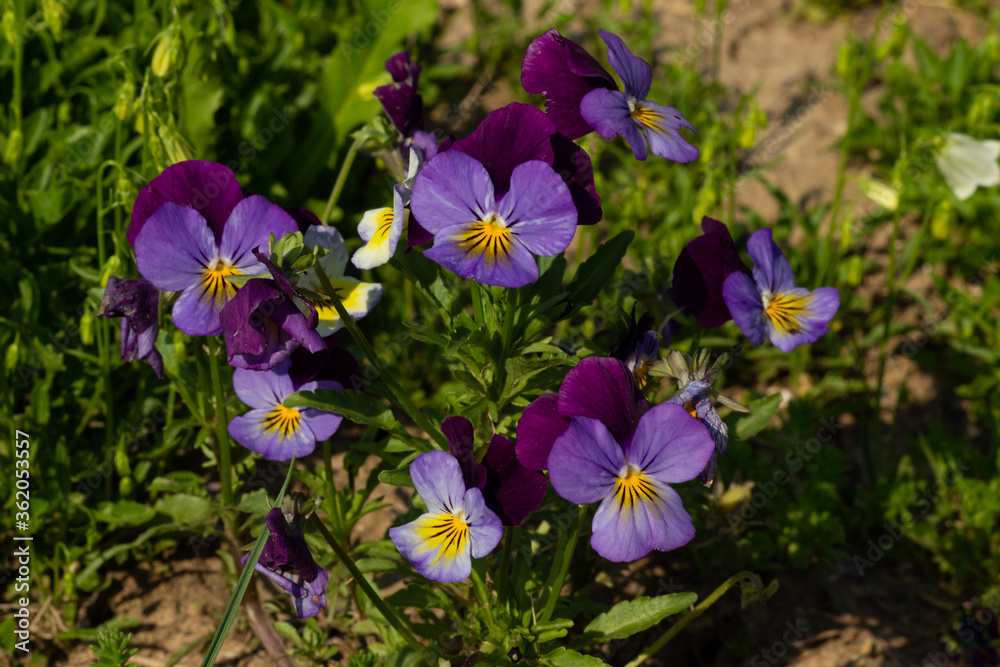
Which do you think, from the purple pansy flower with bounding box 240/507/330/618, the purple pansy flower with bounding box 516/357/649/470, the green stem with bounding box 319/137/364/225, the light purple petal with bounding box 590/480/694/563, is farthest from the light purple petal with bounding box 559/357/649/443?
the green stem with bounding box 319/137/364/225

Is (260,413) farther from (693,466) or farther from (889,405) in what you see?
(889,405)

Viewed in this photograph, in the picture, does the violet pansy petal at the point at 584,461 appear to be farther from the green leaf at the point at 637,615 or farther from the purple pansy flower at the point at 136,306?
the purple pansy flower at the point at 136,306

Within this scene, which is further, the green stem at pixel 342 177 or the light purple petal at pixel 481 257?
the green stem at pixel 342 177

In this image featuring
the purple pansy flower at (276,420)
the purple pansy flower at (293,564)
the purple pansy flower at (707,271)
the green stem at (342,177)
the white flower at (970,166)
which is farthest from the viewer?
the white flower at (970,166)

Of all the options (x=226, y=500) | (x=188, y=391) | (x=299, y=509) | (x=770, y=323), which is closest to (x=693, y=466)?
(x=770, y=323)

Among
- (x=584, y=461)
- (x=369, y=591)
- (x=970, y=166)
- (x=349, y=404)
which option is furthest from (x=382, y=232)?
(x=970, y=166)

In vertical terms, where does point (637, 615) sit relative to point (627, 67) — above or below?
below

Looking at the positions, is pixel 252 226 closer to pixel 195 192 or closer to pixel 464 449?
pixel 195 192

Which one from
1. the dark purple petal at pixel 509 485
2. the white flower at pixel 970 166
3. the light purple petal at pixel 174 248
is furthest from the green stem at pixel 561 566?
the white flower at pixel 970 166
